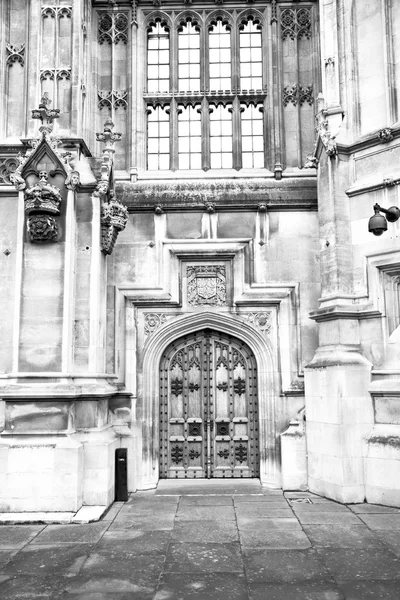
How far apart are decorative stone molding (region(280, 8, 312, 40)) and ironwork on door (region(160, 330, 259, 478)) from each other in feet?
21.0

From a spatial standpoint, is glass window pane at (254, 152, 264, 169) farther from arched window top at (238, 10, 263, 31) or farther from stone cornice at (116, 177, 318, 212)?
arched window top at (238, 10, 263, 31)

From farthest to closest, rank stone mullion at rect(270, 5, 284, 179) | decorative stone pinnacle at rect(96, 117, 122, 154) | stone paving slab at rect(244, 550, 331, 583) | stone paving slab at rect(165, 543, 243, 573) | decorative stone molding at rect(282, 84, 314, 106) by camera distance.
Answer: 1. decorative stone molding at rect(282, 84, 314, 106)
2. stone mullion at rect(270, 5, 284, 179)
3. decorative stone pinnacle at rect(96, 117, 122, 154)
4. stone paving slab at rect(165, 543, 243, 573)
5. stone paving slab at rect(244, 550, 331, 583)

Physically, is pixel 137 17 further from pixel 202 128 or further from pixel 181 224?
pixel 181 224

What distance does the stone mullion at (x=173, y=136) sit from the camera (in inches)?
458

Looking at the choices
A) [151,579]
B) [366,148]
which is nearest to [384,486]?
[151,579]

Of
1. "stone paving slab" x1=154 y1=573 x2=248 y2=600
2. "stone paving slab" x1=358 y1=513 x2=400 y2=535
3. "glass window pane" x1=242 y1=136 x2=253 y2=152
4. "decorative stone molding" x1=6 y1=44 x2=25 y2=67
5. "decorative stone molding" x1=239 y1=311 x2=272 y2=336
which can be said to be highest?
"decorative stone molding" x1=6 y1=44 x2=25 y2=67

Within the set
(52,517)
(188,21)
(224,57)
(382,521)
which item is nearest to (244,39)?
(224,57)

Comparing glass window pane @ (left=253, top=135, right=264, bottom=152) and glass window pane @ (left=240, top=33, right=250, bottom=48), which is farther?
glass window pane @ (left=240, top=33, right=250, bottom=48)

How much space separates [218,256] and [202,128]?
2855mm

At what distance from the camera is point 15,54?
11.0 m

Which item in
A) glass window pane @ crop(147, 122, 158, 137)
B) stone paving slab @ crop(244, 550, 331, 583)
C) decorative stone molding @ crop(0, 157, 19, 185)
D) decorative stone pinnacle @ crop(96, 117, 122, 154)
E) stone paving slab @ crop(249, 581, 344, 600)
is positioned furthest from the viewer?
glass window pane @ crop(147, 122, 158, 137)

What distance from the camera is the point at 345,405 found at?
922 centimetres

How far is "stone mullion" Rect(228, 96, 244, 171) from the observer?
11.6 meters

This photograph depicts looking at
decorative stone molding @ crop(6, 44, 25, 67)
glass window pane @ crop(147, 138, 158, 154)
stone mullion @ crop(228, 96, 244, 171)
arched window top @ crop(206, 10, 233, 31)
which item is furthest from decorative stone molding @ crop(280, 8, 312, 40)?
decorative stone molding @ crop(6, 44, 25, 67)
